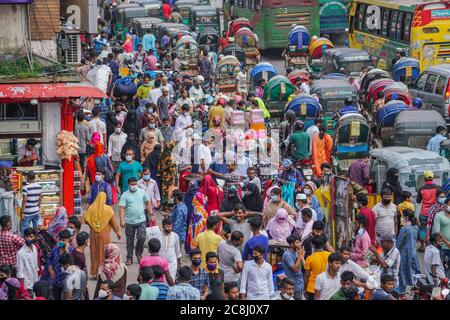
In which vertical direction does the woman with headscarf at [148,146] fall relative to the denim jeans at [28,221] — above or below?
above

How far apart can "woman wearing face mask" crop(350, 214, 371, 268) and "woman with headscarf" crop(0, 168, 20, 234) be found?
552cm

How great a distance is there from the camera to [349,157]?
2880cm

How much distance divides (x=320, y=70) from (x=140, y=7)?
13.0 meters

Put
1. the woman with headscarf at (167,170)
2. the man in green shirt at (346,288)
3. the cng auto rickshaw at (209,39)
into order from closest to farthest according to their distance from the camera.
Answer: the man in green shirt at (346,288) < the woman with headscarf at (167,170) < the cng auto rickshaw at (209,39)

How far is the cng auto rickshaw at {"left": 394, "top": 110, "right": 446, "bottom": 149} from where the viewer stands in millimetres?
28516

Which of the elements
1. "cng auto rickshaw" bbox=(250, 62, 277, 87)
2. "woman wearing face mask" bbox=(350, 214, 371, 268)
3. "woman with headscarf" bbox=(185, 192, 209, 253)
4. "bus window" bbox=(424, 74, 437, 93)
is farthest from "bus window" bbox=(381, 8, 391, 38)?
"woman wearing face mask" bbox=(350, 214, 371, 268)

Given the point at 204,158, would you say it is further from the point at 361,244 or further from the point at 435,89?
the point at 435,89

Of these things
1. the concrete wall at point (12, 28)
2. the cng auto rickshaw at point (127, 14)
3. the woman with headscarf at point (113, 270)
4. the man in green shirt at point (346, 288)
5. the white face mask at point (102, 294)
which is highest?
the concrete wall at point (12, 28)

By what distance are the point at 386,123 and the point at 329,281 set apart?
11912 mm

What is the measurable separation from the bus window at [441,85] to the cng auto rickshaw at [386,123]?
236 centimetres

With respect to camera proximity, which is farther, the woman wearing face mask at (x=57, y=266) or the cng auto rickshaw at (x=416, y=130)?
the cng auto rickshaw at (x=416, y=130)

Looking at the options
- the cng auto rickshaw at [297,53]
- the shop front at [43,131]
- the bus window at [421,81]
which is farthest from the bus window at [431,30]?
the shop front at [43,131]

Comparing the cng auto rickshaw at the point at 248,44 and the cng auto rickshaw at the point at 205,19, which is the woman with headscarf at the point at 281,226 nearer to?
the cng auto rickshaw at the point at 248,44

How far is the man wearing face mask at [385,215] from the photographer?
22312 millimetres
